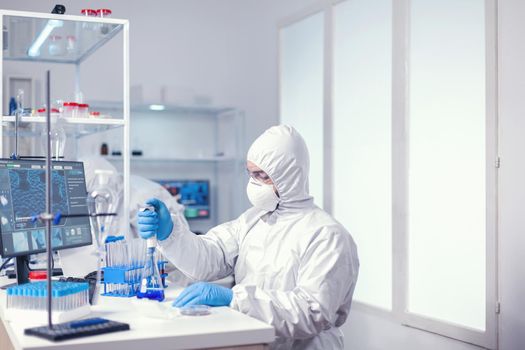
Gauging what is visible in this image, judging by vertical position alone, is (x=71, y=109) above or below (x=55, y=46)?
below

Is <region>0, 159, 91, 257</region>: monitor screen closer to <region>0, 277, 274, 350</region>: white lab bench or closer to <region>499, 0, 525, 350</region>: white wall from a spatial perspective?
<region>0, 277, 274, 350</region>: white lab bench

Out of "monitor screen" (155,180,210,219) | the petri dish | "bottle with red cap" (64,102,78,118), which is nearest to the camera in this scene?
the petri dish

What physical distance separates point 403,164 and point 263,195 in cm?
155

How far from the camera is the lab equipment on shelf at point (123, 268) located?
212 centimetres

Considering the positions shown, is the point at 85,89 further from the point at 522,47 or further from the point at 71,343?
the point at 71,343

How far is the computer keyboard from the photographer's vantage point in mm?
1485

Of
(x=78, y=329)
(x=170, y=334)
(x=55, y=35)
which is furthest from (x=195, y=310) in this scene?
(x=55, y=35)

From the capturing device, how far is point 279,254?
226cm

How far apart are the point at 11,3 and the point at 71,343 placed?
4.19 metres

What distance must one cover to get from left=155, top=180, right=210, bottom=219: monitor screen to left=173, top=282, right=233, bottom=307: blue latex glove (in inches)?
134

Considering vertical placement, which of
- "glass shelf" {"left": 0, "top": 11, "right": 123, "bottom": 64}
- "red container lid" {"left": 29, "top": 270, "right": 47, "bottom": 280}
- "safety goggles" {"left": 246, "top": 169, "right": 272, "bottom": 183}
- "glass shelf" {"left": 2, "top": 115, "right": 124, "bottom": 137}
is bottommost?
"red container lid" {"left": 29, "top": 270, "right": 47, "bottom": 280}

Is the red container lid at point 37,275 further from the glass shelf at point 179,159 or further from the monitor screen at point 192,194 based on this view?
the monitor screen at point 192,194

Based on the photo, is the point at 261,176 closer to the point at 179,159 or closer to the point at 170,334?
the point at 170,334

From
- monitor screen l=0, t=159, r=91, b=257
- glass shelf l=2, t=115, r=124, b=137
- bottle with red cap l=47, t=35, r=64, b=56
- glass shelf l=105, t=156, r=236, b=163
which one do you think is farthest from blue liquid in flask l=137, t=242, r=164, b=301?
glass shelf l=105, t=156, r=236, b=163
